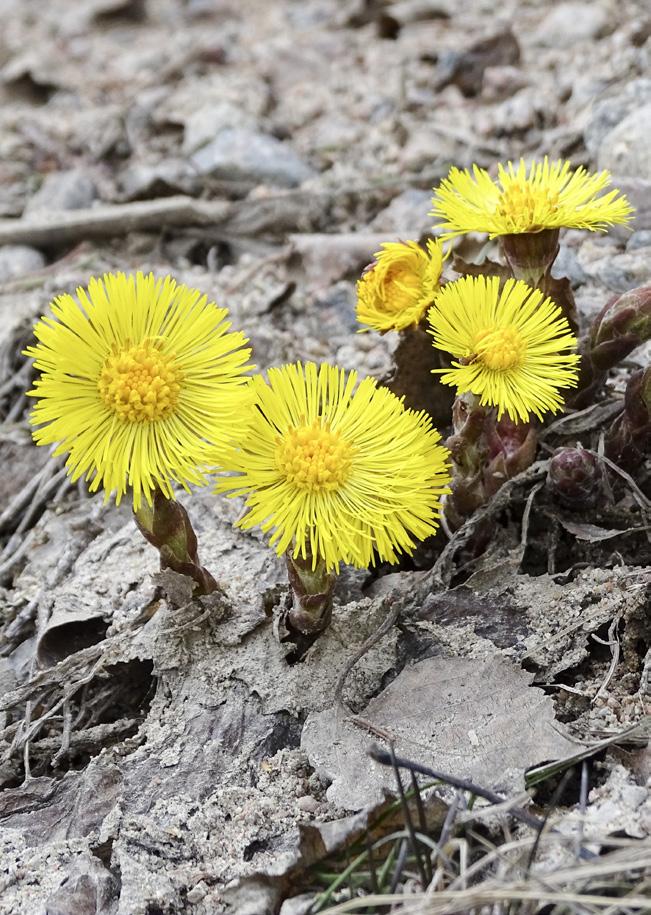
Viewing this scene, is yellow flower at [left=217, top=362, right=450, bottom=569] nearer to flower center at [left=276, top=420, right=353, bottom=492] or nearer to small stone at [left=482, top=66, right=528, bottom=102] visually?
flower center at [left=276, top=420, right=353, bottom=492]

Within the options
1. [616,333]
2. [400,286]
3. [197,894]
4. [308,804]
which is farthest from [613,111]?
[197,894]

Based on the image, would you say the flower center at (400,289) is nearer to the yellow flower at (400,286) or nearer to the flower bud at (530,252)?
the yellow flower at (400,286)

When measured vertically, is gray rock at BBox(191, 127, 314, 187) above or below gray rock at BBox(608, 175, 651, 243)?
above

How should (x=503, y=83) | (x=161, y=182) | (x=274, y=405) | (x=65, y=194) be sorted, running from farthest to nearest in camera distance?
(x=503, y=83) < (x=65, y=194) < (x=161, y=182) < (x=274, y=405)

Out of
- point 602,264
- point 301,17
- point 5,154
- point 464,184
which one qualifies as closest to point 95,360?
point 464,184

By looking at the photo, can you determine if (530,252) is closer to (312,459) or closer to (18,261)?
(312,459)

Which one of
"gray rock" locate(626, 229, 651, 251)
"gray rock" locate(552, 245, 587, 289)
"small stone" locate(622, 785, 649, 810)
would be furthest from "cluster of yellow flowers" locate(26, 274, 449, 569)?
"gray rock" locate(626, 229, 651, 251)

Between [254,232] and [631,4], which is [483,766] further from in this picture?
[631,4]
